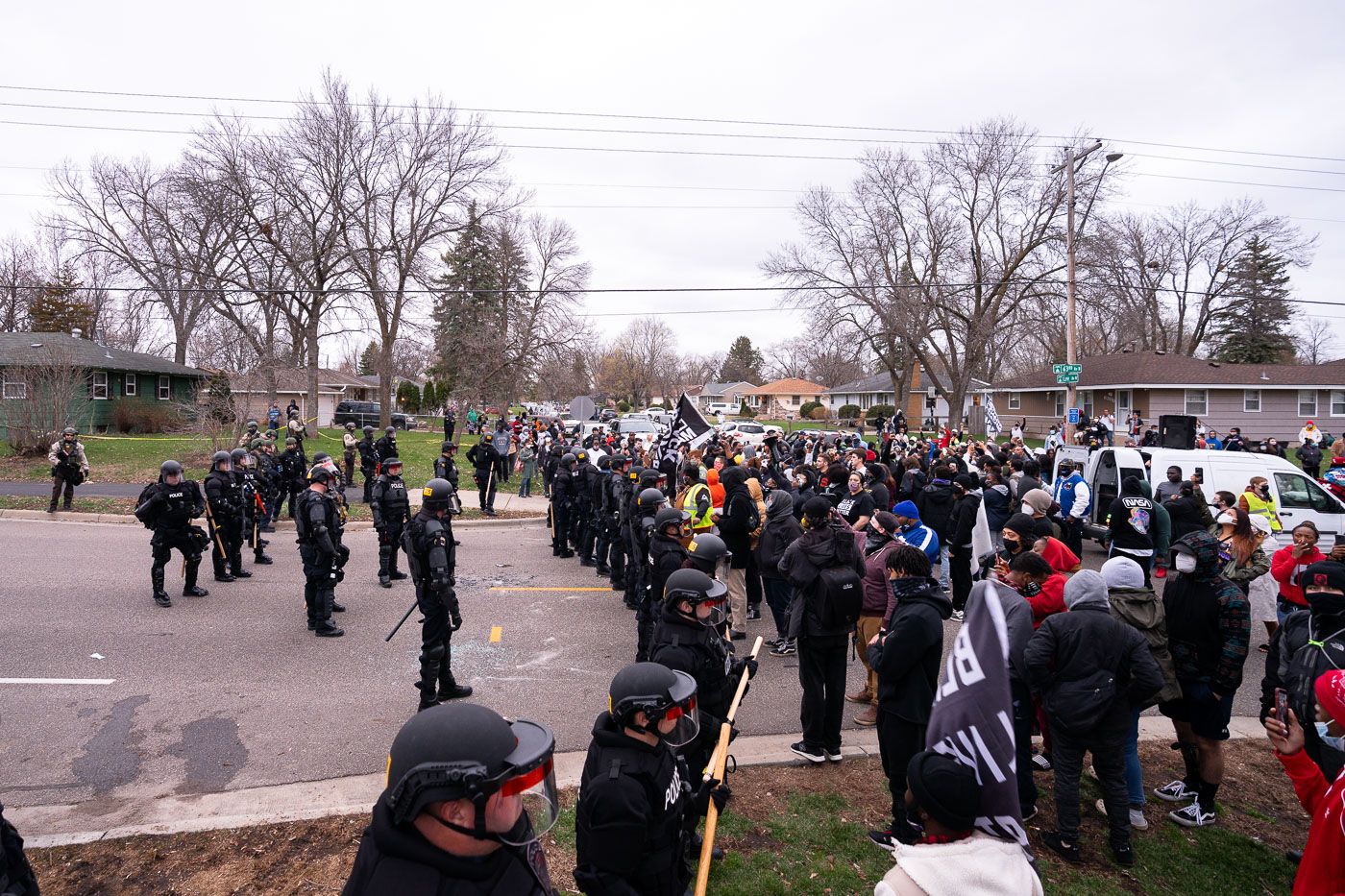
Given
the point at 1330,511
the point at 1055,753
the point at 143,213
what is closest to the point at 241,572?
the point at 1055,753

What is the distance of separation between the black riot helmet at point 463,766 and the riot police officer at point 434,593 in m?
4.75

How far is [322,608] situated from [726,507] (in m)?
4.86

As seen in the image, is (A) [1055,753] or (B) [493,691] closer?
(A) [1055,753]

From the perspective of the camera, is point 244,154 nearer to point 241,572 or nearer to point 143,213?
point 143,213

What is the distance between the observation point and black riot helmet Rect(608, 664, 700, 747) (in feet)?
9.58

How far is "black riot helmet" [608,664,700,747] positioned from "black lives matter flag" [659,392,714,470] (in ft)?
33.5

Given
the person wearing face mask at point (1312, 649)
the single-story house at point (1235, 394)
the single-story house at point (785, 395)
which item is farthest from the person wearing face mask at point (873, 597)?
the single-story house at point (785, 395)

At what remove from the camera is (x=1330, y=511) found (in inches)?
499

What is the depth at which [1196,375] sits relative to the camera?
121 ft

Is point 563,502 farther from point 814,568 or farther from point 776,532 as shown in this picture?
point 814,568

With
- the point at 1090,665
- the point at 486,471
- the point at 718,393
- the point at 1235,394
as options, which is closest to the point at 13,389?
the point at 486,471

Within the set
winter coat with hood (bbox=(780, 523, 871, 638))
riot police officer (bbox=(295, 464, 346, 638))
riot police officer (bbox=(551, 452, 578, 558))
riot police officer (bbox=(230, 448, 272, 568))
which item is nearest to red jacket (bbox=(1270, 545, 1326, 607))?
winter coat with hood (bbox=(780, 523, 871, 638))

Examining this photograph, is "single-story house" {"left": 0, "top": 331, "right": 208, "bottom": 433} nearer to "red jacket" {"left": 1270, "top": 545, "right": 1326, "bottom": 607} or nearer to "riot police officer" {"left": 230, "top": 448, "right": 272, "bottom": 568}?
"riot police officer" {"left": 230, "top": 448, "right": 272, "bottom": 568}

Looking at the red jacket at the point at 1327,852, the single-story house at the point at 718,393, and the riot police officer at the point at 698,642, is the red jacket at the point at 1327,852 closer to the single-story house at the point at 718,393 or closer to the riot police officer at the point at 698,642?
the riot police officer at the point at 698,642
